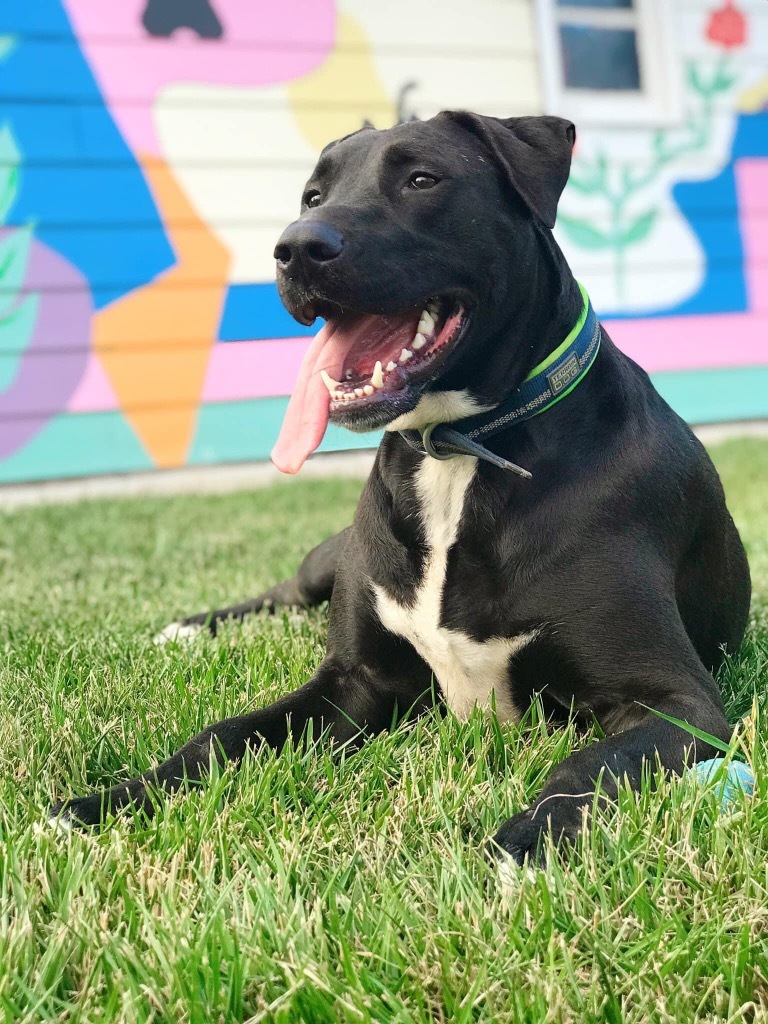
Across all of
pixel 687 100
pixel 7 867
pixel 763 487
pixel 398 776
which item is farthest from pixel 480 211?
pixel 687 100

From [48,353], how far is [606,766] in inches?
234

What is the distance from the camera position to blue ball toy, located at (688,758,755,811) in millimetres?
1847

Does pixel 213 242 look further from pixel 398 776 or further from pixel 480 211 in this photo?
pixel 398 776

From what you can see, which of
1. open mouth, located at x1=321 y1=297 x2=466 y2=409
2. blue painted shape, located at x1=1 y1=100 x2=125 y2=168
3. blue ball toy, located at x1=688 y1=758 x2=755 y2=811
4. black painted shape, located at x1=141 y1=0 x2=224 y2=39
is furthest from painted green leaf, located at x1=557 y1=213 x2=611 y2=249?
blue ball toy, located at x1=688 y1=758 x2=755 y2=811

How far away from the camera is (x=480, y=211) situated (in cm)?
236

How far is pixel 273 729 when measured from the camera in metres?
2.34

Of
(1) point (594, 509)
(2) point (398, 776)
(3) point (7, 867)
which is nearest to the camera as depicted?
(3) point (7, 867)

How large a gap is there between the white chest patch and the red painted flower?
7.08 metres

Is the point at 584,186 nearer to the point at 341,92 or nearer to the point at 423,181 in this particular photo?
the point at 341,92

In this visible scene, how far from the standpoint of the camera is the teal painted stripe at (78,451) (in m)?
7.17

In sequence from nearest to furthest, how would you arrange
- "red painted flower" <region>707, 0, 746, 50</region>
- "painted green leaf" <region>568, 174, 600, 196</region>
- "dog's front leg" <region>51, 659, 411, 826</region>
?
"dog's front leg" <region>51, 659, 411, 826</region> → "painted green leaf" <region>568, 174, 600, 196</region> → "red painted flower" <region>707, 0, 746, 50</region>

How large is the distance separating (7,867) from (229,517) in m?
4.82

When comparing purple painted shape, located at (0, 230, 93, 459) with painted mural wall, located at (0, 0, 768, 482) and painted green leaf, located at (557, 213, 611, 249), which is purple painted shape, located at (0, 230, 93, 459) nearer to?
painted mural wall, located at (0, 0, 768, 482)

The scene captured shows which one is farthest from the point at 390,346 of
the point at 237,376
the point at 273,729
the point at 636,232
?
the point at 636,232
